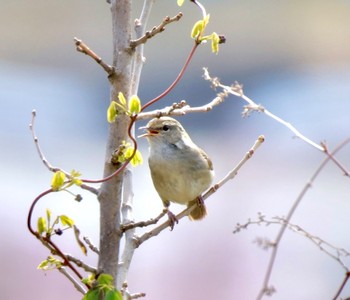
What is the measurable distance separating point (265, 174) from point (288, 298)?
2.42m

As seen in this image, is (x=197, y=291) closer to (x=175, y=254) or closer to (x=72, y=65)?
(x=175, y=254)

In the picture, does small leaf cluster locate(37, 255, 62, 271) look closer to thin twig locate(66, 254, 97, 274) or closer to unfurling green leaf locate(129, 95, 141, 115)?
thin twig locate(66, 254, 97, 274)

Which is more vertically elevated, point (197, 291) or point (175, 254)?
point (175, 254)

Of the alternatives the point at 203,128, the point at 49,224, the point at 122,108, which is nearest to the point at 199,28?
the point at 122,108

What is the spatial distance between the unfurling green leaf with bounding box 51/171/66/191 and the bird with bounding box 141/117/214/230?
5.46 ft

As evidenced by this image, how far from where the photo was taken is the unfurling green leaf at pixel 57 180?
177cm

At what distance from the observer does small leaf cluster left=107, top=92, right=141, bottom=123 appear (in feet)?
5.94

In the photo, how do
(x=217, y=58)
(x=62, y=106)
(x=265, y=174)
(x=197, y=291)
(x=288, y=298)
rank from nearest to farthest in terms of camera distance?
(x=197, y=291) < (x=288, y=298) < (x=265, y=174) < (x=62, y=106) < (x=217, y=58)

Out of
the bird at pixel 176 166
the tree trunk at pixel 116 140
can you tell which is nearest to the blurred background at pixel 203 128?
the bird at pixel 176 166

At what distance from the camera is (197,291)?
5699 mm

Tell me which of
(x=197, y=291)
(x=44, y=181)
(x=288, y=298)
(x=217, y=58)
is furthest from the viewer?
(x=217, y=58)

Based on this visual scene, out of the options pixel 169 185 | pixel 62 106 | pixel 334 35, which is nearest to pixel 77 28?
pixel 62 106

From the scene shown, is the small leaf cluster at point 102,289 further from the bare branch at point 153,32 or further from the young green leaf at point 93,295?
the bare branch at point 153,32

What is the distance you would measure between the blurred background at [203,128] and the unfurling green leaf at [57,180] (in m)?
3.76
